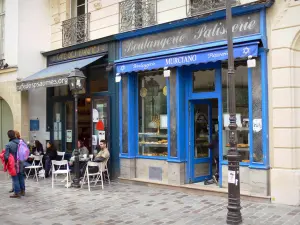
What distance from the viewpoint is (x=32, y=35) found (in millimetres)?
13164

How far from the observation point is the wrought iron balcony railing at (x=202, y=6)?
8.73 meters

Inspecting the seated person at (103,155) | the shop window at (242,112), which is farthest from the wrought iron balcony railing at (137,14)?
the seated person at (103,155)

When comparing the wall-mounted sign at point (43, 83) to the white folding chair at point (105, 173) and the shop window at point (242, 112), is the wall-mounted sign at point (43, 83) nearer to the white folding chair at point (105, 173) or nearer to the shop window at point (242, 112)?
the white folding chair at point (105, 173)

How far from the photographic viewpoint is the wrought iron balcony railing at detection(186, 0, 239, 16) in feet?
28.7

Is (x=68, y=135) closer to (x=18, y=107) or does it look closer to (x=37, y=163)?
(x=37, y=163)

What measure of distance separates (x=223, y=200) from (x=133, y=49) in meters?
4.80

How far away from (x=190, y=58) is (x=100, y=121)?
4.03 meters

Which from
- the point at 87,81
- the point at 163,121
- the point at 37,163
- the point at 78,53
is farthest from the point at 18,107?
the point at 163,121

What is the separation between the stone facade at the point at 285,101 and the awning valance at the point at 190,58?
53cm

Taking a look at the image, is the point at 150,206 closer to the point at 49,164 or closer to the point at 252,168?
the point at 252,168

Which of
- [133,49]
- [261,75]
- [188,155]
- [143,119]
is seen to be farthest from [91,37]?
[261,75]

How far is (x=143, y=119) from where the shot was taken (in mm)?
10625

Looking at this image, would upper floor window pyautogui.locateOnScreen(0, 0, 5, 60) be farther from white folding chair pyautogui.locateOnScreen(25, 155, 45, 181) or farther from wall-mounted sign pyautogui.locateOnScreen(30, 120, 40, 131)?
white folding chair pyautogui.locateOnScreen(25, 155, 45, 181)

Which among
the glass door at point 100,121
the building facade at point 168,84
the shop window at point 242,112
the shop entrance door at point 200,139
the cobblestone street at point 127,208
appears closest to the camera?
the cobblestone street at point 127,208
